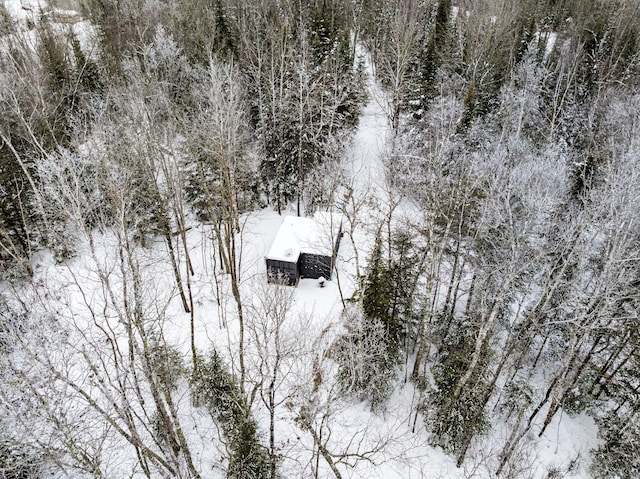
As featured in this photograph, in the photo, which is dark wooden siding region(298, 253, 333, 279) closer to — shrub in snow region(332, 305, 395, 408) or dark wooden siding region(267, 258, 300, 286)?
dark wooden siding region(267, 258, 300, 286)

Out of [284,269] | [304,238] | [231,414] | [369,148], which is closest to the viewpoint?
[231,414]

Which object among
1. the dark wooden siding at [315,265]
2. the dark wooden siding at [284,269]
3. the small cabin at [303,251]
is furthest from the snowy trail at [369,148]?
the dark wooden siding at [284,269]

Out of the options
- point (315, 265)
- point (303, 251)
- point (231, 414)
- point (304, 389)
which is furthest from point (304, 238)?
point (304, 389)

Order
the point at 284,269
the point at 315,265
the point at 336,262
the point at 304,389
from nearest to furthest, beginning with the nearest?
the point at 304,389, the point at 284,269, the point at 315,265, the point at 336,262

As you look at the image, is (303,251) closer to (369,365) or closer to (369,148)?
(369,365)

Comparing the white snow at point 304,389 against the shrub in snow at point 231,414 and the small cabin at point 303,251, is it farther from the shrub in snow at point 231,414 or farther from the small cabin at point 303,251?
the shrub in snow at point 231,414

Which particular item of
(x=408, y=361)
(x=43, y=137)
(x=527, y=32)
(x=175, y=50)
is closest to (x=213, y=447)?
(x=408, y=361)

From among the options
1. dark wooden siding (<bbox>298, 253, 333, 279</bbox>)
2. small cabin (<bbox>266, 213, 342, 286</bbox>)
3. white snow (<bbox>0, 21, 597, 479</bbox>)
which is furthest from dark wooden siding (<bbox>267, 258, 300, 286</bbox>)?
dark wooden siding (<bbox>298, 253, 333, 279</bbox>)
